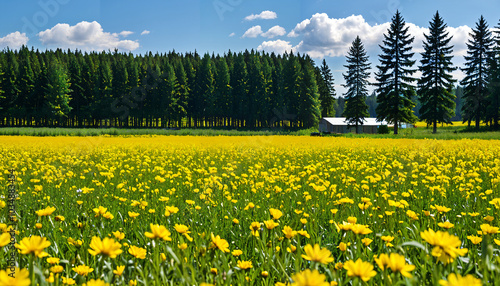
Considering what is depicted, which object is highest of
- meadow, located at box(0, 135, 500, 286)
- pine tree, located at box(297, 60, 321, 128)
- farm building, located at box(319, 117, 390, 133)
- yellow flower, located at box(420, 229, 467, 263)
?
pine tree, located at box(297, 60, 321, 128)

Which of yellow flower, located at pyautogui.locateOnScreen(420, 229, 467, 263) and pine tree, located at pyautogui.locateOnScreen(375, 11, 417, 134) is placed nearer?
yellow flower, located at pyautogui.locateOnScreen(420, 229, 467, 263)

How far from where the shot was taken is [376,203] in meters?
3.94

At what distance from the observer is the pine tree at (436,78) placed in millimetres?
42844

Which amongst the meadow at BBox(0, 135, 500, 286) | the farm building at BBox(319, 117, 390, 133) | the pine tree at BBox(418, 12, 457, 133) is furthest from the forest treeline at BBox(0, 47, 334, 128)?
the meadow at BBox(0, 135, 500, 286)

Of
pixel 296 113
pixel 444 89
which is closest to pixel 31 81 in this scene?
pixel 296 113

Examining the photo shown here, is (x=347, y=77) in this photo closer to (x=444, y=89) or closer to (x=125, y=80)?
(x=444, y=89)

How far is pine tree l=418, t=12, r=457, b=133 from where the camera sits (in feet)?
141

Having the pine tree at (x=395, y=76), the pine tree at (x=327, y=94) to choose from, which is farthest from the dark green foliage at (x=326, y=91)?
the pine tree at (x=395, y=76)

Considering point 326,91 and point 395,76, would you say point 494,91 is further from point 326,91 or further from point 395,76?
point 326,91

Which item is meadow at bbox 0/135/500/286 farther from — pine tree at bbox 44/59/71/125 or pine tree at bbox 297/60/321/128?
pine tree at bbox 44/59/71/125

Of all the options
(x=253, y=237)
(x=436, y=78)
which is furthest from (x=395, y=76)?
(x=253, y=237)

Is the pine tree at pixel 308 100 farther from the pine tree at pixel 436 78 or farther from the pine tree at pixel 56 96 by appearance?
the pine tree at pixel 56 96

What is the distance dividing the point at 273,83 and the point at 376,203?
66515 mm

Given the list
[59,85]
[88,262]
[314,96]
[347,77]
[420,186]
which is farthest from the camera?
[59,85]
